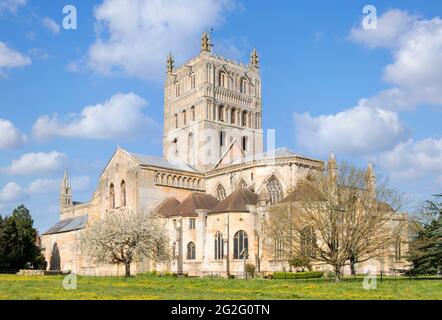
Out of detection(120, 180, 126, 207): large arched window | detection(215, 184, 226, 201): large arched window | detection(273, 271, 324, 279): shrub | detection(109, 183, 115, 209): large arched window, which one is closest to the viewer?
detection(273, 271, 324, 279): shrub

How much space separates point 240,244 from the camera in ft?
216

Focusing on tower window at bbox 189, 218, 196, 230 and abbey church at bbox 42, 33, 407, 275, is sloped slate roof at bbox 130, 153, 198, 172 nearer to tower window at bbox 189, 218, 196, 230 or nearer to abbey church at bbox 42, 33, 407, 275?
abbey church at bbox 42, 33, 407, 275

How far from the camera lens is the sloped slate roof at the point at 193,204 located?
71.3 meters

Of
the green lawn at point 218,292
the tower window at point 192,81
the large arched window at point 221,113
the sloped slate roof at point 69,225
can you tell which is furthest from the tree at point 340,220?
the sloped slate roof at point 69,225

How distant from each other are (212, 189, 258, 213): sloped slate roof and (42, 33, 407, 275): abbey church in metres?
0.11

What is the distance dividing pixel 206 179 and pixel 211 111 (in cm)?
1337

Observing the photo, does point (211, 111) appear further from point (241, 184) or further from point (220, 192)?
point (241, 184)

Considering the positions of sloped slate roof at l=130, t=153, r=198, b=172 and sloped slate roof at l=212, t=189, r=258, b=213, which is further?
sloped slate roof at l=130, t=153, r=198, b=172

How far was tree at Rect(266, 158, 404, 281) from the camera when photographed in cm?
4697

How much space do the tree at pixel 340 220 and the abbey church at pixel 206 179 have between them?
380cm

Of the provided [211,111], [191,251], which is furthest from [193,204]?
[211,111]

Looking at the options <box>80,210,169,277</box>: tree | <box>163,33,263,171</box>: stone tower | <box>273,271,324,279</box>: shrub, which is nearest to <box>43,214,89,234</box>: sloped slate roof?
<box>163,33,263,171</box>: stone tower

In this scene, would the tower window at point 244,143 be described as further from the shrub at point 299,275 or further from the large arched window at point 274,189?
the shrub at point 299,275
